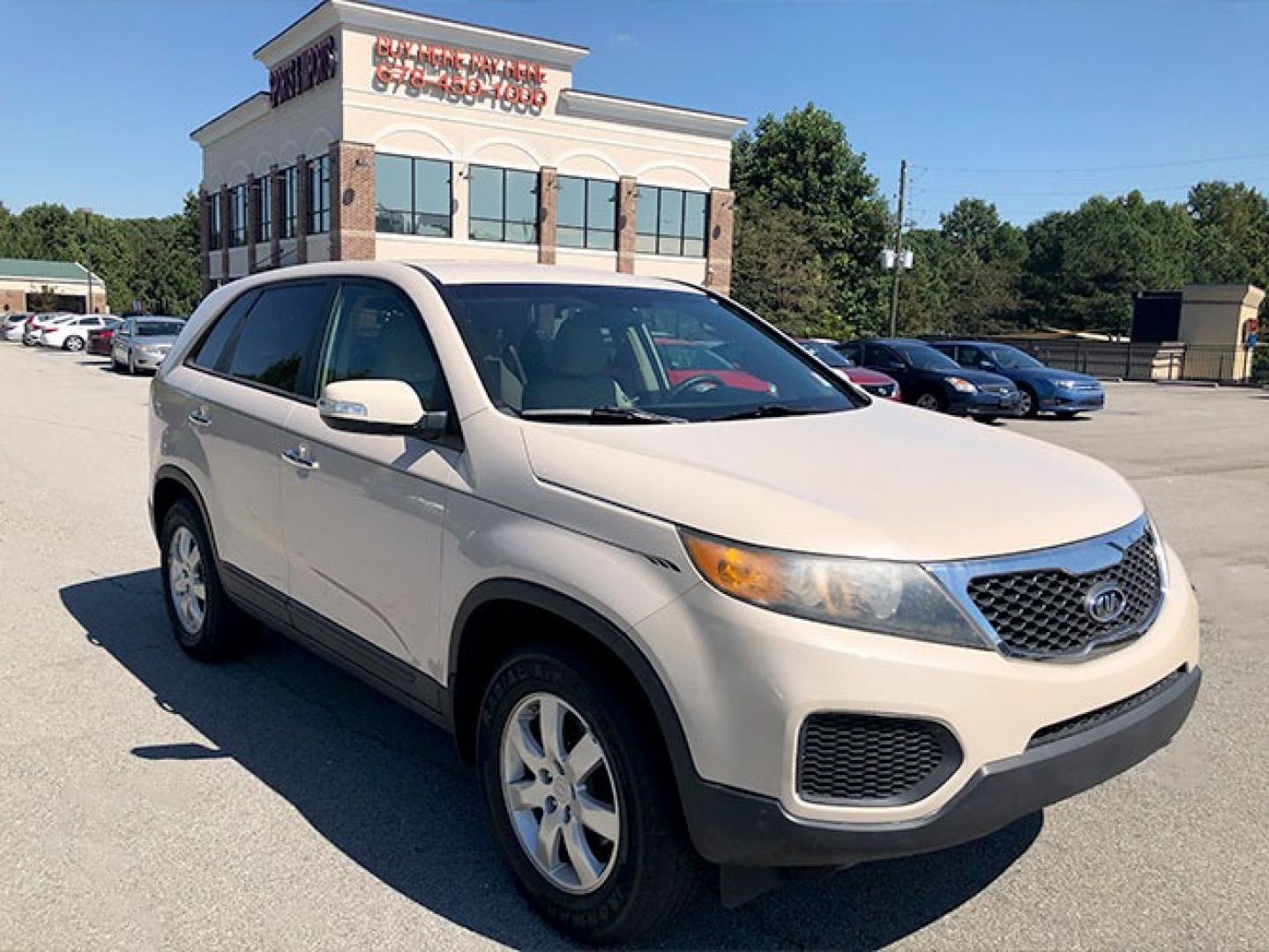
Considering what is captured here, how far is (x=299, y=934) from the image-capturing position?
286cm

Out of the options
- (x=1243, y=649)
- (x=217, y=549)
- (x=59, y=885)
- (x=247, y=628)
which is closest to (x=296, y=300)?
(x=217, y=549)

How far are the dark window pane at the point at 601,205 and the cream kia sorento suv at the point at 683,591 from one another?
36354mm

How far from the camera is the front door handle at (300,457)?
12.5 ft

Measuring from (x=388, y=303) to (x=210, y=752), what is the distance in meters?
1.86

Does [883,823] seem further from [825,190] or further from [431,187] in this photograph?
[825,190]

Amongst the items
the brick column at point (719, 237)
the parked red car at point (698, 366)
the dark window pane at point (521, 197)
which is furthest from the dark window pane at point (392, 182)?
the parked red car at point (698, 366)

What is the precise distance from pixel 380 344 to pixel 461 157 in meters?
34.6

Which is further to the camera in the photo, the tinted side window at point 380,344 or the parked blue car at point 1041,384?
the parked blue car at point 1041,384

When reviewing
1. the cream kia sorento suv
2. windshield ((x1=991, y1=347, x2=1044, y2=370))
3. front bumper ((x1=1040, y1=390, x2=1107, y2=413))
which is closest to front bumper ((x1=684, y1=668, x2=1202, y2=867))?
the cream kia sorento suv

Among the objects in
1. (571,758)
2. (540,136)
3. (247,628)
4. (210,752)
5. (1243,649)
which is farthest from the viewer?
(540,136)

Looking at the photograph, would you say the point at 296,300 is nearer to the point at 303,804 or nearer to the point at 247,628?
the point at 247,628

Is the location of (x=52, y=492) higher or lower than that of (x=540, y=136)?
lower

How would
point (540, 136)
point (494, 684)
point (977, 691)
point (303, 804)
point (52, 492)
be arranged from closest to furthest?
point (977, 691) < point (494, 684) < point (303, 804) < point (52, 492) < point (540, 136)

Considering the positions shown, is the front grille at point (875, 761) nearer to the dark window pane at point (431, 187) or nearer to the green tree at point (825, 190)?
the dark window pane at point (431, 187)
